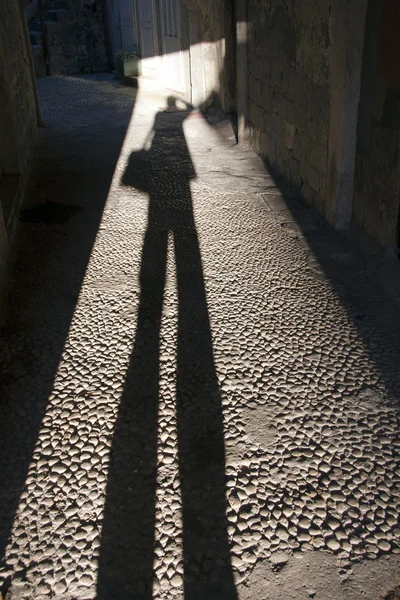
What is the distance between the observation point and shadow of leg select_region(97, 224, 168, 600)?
5.90ft

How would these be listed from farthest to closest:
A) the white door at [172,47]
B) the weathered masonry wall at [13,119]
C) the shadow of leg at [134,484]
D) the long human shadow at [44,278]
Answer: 1. the white door at [172,47]
2. the weathered masonry wall at [13,119]
3. the long human shadow at [44,278]
4. the shadow of leg at [134,484]

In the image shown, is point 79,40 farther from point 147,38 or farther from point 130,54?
point 147,38

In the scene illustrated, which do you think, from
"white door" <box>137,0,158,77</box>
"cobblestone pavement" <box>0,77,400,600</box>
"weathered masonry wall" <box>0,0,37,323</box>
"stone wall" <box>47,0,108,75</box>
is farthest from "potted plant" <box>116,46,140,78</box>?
"cobblestone pavement" <box>0,77,400,600</box>

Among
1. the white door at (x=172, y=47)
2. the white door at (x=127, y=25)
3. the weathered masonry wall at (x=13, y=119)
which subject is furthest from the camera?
the white door at (x=127, y=25)

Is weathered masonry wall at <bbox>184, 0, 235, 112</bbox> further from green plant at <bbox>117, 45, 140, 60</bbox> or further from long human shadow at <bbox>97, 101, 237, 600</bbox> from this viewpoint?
→ long human shadow at <bbox>97, 101, 237, 600</bbox>

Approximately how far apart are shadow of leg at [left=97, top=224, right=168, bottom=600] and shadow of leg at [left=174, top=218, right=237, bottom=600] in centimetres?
13

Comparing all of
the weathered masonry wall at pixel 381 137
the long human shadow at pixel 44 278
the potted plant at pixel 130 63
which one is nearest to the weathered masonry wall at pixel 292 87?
the weathered masonry wall at pixel 381 137

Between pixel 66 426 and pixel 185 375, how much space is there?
636 mm

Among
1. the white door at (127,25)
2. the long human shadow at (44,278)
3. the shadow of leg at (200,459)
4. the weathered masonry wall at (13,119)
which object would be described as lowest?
the shadow of leg at (200,459)

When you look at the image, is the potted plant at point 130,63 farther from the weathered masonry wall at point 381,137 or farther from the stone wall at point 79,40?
the weathered masonry wall at point 381,137

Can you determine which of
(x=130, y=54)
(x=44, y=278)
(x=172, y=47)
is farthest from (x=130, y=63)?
(x=44, y=278)

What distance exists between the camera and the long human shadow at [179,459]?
181 cm

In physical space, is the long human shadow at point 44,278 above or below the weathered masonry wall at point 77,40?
below

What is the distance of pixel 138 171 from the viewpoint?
20.1ft
